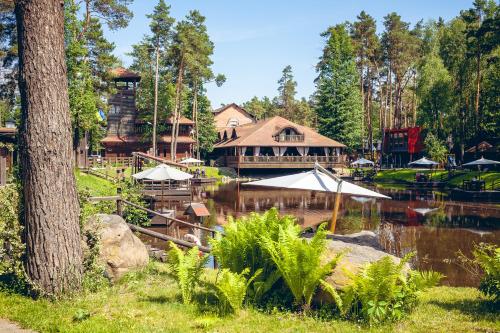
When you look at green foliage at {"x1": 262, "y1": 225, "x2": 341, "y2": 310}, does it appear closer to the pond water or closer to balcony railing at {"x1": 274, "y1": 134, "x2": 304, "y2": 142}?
the pond water

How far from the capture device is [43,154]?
6.68 m

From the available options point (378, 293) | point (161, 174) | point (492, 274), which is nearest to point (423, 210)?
point (161, 174)

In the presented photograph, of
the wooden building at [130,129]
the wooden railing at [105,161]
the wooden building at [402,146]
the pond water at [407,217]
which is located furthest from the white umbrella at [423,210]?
the wooden building at [130,129]

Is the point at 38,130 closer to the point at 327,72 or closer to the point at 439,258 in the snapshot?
the point at 439,258

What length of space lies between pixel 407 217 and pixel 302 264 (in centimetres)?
1892

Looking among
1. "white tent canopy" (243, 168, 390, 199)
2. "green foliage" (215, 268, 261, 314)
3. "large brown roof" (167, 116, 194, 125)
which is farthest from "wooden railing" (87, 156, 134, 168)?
"green foliage" (215, 268, 261, 314)

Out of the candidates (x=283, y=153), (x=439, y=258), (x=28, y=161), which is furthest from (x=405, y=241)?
(x=283, y=153)

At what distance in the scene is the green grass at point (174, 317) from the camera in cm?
582

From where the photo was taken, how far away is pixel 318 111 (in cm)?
6262

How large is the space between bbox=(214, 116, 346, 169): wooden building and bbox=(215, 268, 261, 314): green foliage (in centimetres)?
4623

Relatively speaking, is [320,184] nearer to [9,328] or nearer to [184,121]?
[9,328]

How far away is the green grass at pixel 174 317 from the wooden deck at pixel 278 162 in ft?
149

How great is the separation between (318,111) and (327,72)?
6221 mm

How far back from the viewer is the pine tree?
199 feet
